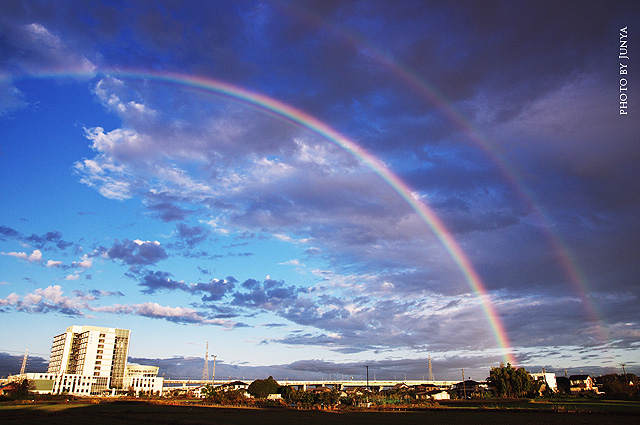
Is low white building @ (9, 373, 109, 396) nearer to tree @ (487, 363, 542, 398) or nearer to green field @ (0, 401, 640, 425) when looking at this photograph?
green field @ (0, 401, 640, 425)

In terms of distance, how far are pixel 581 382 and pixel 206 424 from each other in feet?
678

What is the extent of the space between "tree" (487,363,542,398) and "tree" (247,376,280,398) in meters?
78.5

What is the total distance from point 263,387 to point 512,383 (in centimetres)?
8654

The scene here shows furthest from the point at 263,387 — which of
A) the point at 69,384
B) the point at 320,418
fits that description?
the point at 320,418

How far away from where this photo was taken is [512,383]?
142 m

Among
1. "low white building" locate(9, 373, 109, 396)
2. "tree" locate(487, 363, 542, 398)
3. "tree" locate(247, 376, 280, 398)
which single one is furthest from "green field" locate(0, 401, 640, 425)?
"low white building" locate(9, 373, 109, 396)

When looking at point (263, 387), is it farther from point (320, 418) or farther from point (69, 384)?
point (320, 418)

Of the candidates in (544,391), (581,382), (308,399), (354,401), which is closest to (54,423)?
(308,399)

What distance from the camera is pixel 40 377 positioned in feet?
602

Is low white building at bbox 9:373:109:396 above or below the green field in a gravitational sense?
below

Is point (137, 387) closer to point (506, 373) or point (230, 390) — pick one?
point (230, 390)

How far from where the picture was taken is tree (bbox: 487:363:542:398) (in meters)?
140

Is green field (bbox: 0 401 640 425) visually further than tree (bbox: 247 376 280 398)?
No

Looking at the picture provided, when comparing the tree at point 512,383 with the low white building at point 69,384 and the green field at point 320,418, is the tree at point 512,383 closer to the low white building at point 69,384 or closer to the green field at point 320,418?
the green field at point 320,418
